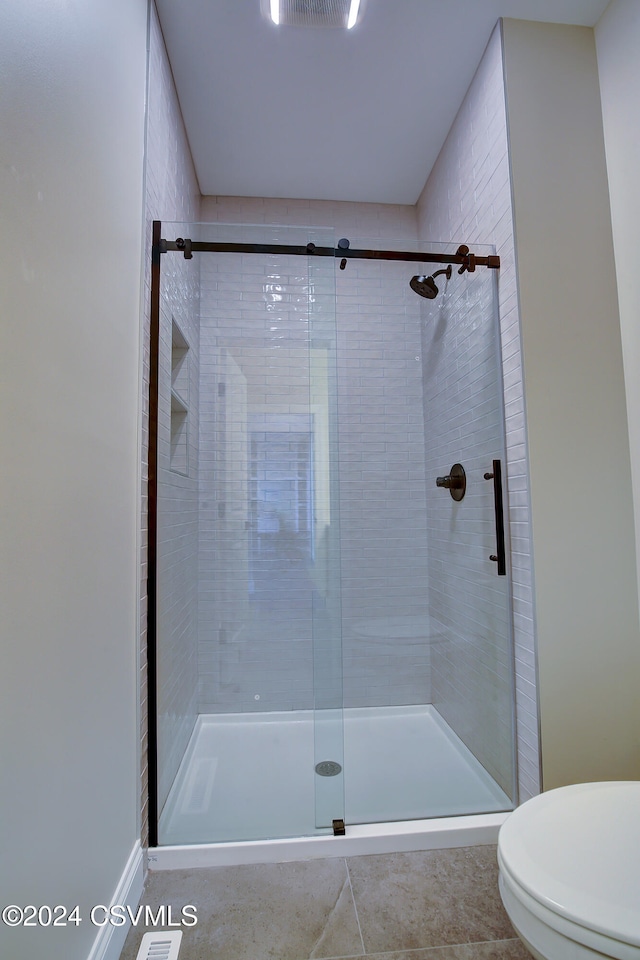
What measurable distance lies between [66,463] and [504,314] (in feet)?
5.20

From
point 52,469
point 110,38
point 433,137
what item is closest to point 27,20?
point 110,38

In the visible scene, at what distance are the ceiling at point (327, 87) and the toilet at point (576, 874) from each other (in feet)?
8.36

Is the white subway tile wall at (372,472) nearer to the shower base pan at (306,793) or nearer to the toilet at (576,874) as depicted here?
the shower base pan at (306,793)

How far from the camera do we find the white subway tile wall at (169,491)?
5.29ft

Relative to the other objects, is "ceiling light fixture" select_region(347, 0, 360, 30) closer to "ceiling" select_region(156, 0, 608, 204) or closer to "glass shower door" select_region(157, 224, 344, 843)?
"ceiling" select_region(156, 0, 608, 204)

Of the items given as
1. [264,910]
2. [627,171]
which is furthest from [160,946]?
[627,171]

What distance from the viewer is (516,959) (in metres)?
1.12

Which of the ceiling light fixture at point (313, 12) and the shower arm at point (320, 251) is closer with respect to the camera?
the ceiling light fixture at point (313, 12)

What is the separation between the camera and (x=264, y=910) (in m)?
1.29

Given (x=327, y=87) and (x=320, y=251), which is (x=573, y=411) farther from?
(x=327, y=87)

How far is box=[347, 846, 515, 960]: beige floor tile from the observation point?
A: 1199 mm

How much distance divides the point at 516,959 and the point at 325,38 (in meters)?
3.02

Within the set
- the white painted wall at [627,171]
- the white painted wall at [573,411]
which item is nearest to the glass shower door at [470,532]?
the white painted wall at [573,411]

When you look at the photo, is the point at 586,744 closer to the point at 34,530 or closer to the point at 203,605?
the point at 203,605
